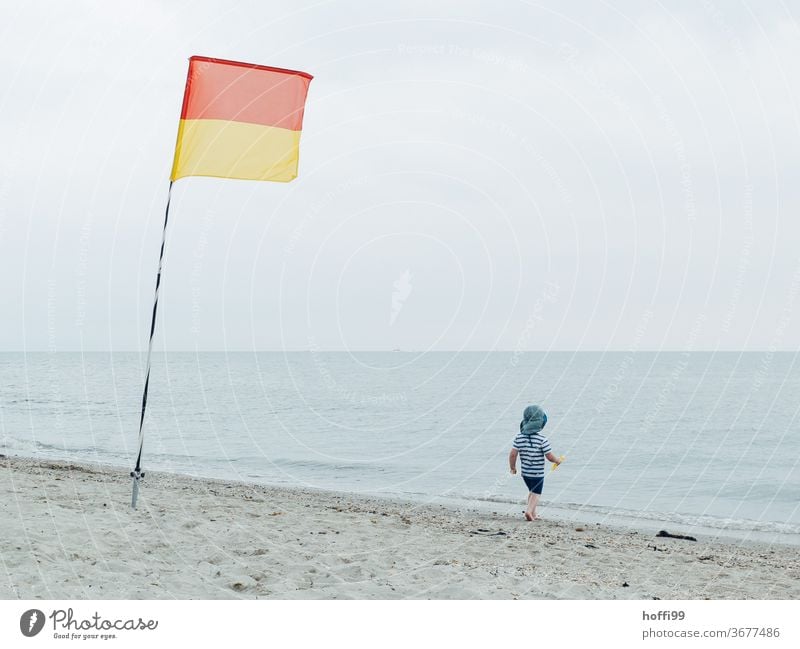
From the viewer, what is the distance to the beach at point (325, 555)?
6.76m

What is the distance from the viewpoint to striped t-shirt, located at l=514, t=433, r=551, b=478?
11.4 meters

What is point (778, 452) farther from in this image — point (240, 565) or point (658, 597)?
point (240, 565)

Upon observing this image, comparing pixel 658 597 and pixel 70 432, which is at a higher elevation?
pixel 658 597

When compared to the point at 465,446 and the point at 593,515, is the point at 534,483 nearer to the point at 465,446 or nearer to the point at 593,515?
the point at 593,515

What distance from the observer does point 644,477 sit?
69.0 feet

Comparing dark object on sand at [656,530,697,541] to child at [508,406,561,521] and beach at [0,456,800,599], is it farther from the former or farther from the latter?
child at [508,406,561,521]

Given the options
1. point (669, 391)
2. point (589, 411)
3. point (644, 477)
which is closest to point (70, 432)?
point (644, 477)

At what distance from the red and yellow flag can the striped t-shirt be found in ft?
17.4

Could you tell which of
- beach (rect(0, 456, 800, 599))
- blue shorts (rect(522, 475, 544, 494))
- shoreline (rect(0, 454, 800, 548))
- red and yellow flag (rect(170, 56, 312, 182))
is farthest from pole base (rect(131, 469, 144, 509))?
blue shorts (rect(522, 475, 544, 494))

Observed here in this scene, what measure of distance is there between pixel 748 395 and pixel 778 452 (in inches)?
1602

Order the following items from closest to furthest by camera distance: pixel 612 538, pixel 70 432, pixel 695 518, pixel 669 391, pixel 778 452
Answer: pixel 612 538 < pixel 695 518 < pixel 778 452 < pixel 70 432 < pixel 669 391

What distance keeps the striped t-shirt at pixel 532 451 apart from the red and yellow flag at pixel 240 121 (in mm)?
5298

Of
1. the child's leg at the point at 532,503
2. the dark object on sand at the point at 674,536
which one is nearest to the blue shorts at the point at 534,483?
the child's leg at the point at 532,503

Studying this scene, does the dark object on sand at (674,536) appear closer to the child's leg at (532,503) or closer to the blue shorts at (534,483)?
the child's leg at (532,503)
